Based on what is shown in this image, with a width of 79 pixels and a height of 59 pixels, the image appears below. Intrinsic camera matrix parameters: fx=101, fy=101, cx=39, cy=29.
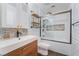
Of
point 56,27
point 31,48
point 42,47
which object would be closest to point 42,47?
point 42,47

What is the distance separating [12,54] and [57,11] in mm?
765

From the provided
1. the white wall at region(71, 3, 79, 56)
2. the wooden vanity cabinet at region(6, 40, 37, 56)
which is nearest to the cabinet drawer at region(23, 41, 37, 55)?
the wooden vanity cabinet at region(6, 40, 37, 56)

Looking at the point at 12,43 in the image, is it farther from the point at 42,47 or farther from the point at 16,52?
the point at 42,47

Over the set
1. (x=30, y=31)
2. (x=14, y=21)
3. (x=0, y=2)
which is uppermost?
(x=0, y=2)

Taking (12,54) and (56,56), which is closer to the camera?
(12,54)

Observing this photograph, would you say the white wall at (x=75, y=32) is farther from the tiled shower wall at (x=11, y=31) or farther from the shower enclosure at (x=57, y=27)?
the tiled shower wall at (x=11, y=31)

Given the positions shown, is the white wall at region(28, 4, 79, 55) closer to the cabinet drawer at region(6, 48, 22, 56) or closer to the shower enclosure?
the shower enclosure

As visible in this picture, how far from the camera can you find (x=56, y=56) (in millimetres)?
1293

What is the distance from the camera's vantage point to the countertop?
1.05m

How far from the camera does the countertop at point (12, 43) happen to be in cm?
105

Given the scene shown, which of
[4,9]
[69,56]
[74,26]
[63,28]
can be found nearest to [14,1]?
[4,9]

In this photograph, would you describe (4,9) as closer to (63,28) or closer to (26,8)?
(26,8)

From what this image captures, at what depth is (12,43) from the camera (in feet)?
3.76

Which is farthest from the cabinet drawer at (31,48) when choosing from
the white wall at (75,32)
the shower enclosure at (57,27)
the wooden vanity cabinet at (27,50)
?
the white wall at (75,32)
